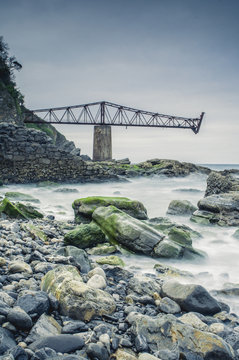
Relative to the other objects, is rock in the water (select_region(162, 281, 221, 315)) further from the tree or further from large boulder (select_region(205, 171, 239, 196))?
Answer: the tree

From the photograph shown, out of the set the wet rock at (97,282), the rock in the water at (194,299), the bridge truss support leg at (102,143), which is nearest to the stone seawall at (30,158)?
the wet rock at (97,282)

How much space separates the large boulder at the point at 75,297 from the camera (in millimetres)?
2014

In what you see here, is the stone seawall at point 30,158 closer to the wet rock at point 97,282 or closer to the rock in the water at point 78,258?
the rock in the water at point 78,258

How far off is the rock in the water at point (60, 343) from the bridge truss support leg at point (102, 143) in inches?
967

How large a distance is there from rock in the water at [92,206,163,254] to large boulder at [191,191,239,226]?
2.91m

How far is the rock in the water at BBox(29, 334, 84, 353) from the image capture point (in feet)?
5.01

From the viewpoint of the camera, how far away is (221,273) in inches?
158

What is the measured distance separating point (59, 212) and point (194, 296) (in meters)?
5.32

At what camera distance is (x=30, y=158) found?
12742 mm

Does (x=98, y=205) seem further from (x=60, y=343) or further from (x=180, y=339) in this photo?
(x=60, y=343)

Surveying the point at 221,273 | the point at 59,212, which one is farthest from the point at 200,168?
the point at 221,273

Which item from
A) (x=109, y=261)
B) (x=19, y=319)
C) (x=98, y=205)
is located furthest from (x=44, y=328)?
(x=98, y=205)

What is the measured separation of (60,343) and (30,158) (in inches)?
474

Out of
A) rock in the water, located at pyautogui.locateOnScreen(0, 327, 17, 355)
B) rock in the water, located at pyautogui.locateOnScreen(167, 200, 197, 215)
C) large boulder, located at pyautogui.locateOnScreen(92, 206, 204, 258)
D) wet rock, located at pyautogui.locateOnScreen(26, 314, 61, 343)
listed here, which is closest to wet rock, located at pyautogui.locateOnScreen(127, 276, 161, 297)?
wet rock, located at pyautogui.locateOnScreen(26, 314, 61, 343)
